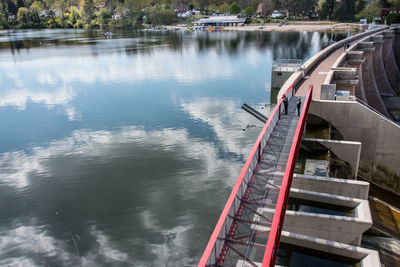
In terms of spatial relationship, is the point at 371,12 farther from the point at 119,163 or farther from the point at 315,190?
the point at 119,163

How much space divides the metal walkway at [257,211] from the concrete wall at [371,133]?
25.2 ft

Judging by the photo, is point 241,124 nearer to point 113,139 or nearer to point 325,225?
point 113,139

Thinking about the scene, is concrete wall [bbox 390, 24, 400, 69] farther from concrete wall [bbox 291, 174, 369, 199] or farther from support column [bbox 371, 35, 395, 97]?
concrete wall [bbox 291, 174, 369, 199]

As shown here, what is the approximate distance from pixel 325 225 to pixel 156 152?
16.4 m

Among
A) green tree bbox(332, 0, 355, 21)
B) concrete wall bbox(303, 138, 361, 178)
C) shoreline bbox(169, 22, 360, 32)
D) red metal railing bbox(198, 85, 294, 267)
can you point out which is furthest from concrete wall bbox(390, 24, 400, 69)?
green tree bbox(332, 0, 355, 21)

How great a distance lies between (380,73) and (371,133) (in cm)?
3562

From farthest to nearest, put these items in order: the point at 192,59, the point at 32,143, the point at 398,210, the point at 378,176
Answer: the point at 192,59 → the point at 32,143 → the point at 378,176 → the point at 398,210

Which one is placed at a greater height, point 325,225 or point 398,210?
point 325,225

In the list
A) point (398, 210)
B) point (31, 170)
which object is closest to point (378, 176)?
point (398, 210)

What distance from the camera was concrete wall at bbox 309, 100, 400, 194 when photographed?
24.9m

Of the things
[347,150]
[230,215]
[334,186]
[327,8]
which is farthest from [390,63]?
[327,8]

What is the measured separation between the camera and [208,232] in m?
19.4

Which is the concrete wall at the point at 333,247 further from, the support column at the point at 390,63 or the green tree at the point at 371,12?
the green tree at the point at 371,12

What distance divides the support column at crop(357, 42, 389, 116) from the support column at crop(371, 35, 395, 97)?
367cm
